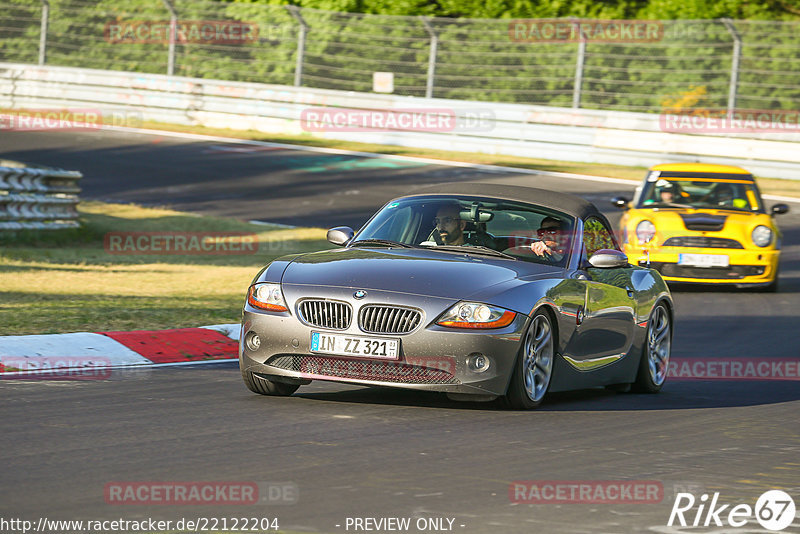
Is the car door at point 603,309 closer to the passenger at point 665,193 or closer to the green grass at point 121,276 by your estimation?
the green grass at point 121,276

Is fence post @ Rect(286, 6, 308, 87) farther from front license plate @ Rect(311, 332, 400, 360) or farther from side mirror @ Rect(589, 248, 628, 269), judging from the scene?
front license plate @ Rect(311, 332, 400, 360)

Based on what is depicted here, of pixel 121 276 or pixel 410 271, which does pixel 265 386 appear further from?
pixel 121 276

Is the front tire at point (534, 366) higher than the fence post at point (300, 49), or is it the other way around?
the fence post at point (300, 49)

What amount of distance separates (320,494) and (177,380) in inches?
142

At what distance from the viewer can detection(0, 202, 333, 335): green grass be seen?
11.8 meters

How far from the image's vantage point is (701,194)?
59.0 feet

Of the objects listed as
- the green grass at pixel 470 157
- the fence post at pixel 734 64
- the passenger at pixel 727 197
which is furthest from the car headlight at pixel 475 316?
the fence post at pixel 734 64

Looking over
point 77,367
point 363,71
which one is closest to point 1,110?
point 363,71

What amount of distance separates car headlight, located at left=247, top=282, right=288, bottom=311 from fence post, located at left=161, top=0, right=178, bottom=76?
2677cm

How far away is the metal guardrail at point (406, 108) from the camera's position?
29.3 meters

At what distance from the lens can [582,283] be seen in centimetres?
901

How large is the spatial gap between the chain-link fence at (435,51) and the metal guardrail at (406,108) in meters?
0.82

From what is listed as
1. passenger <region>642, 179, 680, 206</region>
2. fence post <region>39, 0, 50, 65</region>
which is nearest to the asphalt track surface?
passenger <region>642, 179, 680, 206</region>

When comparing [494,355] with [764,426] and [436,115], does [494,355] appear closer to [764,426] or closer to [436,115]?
[764,426]
